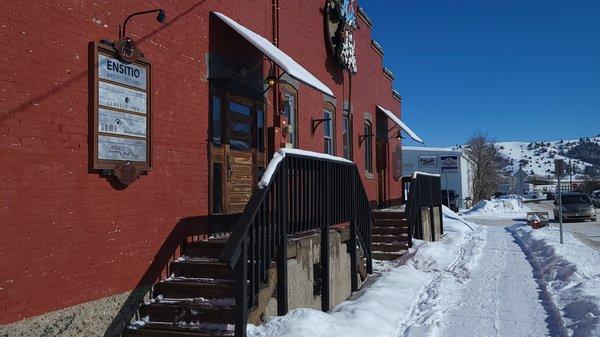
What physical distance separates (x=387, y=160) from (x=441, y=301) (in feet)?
36.3

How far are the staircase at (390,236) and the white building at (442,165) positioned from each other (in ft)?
120

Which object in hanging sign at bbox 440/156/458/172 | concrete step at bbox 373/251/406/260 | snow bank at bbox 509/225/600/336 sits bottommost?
snow bank at bbox 509/225/600/336

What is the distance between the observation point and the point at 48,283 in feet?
16.6

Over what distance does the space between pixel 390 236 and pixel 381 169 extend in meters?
5.64

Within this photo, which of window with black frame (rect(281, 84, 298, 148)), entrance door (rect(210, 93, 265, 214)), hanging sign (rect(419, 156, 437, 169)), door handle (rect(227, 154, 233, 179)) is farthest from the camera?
hanging sign (rect(419, 156, 437, 169))

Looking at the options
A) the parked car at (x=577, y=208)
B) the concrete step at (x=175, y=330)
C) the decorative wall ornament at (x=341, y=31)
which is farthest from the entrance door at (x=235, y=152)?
the parked car at (x=577, y=208)

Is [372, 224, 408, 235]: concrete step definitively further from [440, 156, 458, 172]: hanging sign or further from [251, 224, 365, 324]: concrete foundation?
[440, 156, 458, 172]: hanging sign

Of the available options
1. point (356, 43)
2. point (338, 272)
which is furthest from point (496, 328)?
point (356, 43)

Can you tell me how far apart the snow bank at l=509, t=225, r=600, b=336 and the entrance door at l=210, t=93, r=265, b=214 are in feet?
16.0

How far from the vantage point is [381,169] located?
18.5m

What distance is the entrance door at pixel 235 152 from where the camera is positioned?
26.3 ft

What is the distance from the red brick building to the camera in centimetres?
483

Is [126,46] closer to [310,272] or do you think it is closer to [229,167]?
[229,167]

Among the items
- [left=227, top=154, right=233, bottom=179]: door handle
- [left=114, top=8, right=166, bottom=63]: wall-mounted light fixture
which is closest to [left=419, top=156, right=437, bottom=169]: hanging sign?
[left=227, top=154, right=233, bottom=179]: door handle
